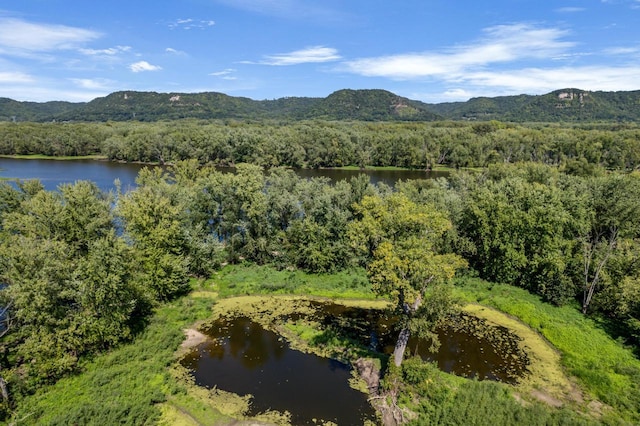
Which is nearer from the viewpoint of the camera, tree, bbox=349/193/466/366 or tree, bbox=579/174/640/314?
tree, bbox=349/193/466/366

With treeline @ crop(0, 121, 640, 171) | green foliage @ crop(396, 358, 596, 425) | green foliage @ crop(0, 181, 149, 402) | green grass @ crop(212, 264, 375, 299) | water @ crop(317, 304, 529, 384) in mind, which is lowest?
water @ crop(317, 304, 529, 384)

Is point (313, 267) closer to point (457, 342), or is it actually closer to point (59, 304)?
point (457, 342)

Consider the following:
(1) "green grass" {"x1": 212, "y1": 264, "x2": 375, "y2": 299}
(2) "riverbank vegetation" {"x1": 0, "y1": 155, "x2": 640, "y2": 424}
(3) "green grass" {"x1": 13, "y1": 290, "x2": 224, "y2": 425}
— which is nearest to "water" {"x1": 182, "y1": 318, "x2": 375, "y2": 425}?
(3) "green grass" {"x1": 13, "y1": 290, "x2": 224, "y2": 425}

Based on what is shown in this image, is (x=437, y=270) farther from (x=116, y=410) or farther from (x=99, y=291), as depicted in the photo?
(x=99, y=291)

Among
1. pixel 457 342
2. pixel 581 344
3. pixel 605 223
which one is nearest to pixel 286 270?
pixel 457 342

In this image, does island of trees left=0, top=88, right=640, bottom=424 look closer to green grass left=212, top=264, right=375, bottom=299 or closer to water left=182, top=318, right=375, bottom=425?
green grass left=212, top=264, right=375, bottom=299

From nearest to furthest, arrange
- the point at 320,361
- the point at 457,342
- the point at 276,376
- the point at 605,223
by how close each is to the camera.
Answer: the point at 276,376, the point at 320,361, the point at 457,342, the point at 605,223

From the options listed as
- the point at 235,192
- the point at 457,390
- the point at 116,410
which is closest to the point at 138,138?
the point at 235,192
